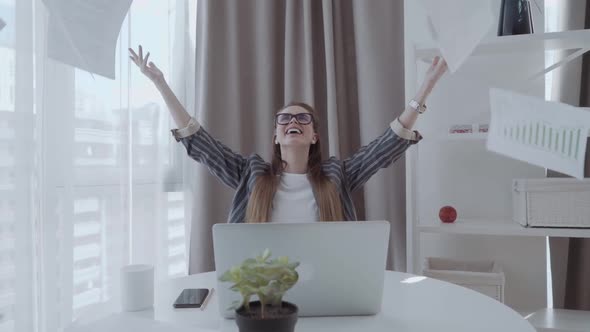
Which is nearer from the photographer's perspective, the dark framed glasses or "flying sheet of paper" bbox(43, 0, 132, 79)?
"flying sheet of paper" bbox(43, 0, 132, 79)

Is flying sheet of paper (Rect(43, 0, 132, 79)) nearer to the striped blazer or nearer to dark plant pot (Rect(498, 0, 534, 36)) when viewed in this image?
the striped blazer

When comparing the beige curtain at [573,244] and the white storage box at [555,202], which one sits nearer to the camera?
the white storage box at [555,202]

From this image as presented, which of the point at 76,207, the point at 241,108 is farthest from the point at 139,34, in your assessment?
the point at 76,207

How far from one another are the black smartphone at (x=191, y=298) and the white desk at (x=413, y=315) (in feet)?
0.06

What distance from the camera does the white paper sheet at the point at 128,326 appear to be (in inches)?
30.7

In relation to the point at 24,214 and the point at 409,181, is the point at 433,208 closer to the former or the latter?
the point at 409,181

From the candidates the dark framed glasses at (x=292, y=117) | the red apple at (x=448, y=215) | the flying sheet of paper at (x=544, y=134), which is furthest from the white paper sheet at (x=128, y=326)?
the red apple at (x=448, y=215)

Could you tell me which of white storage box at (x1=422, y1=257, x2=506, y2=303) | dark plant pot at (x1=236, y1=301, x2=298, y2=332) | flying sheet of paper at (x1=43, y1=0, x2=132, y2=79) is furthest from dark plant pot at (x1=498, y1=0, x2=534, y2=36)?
dark plant pot at (x1=236, y1=301, x2=298, y2=332)

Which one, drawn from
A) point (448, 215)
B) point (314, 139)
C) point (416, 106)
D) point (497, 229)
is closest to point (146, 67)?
point (314, 139)

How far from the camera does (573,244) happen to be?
6.05ft

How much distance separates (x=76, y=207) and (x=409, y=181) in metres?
1.24

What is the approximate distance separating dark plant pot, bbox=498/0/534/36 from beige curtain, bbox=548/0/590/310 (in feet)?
0.98

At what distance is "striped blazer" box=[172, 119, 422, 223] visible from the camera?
169cm

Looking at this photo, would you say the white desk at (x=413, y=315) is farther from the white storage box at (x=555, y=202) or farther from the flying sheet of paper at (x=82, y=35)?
the white storage box at (x=555, y=202)
